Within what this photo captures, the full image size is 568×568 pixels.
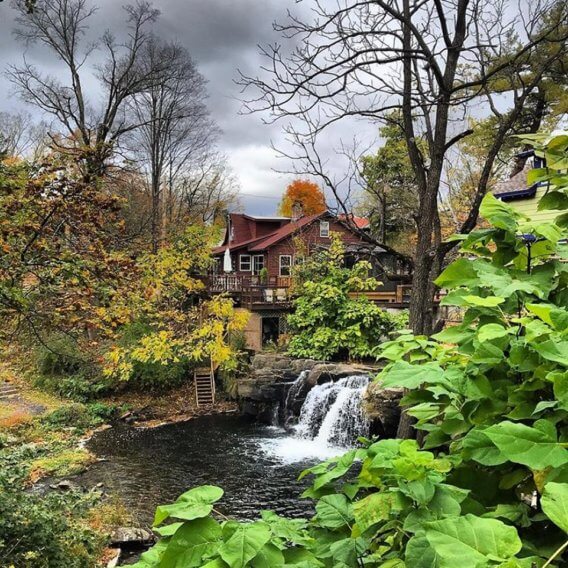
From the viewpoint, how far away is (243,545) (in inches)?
35.8

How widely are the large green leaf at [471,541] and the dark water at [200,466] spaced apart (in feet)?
25.7

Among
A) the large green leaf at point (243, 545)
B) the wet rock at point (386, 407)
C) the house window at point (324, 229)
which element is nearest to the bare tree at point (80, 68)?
the house window at point (324, 229)

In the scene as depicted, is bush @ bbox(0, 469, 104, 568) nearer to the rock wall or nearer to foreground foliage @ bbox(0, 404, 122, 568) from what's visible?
foreground foliage @ bbox(0, 404, 122, 568)

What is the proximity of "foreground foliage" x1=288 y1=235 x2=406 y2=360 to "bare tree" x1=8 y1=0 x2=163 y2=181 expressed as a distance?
903 cm

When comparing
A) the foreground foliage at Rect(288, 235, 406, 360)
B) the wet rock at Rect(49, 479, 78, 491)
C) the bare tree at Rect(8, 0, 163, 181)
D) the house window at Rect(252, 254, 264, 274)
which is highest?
the bare tree at Rect(8, 0, 163, 181)

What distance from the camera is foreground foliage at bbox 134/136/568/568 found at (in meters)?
0.85

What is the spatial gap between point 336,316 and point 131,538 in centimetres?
1005

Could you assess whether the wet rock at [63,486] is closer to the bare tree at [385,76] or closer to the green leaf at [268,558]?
the bare tree at [385,76]

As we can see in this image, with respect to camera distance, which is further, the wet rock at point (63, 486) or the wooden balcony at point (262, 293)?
the wooden balcony at point (262, 293)

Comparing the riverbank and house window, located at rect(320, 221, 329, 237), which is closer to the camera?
the riverbank

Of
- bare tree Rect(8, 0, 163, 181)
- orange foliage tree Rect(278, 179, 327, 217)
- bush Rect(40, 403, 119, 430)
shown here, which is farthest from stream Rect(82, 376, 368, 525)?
orange foliage tree Rect(278, 179, 327, 217)

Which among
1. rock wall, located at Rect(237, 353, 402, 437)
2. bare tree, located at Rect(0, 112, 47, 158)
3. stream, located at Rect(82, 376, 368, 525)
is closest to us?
stream, located at Rect(82, 376, 368, 525)

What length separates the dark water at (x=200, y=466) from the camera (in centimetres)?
847

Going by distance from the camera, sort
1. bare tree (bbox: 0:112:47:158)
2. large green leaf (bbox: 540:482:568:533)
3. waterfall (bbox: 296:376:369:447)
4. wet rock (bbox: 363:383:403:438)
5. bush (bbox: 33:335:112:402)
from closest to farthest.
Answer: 1. large green leaf (bbox: 540:482:568:533)
2. wet rock (bbox: 363:383:403:438)
3. waterfall (bbox: 296:376:369:447)
4. bush (bbox: 33:335:112:402)
5. bare tree (bbox: 0:112:47:158)
